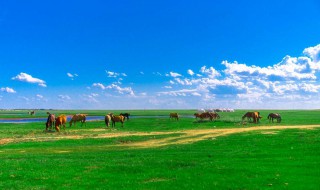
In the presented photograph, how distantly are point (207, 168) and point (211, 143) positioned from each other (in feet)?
45.0

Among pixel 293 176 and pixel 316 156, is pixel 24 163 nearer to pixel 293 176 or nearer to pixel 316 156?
pixel 293 176

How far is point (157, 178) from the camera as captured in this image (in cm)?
1717

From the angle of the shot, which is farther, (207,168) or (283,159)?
(283,159)

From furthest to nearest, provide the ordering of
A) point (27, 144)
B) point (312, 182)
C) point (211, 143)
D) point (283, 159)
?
1. point (27, 144)
2. point (211, 143)
3. point (283, 159)
4. point (312, 182)

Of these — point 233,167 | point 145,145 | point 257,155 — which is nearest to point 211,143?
point 145,145

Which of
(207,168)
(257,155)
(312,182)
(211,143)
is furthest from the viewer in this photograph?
(211,143)

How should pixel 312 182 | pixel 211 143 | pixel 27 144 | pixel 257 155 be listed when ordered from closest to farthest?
pixel 312 182, pixel 257 155, pixel 211 143, pixel 27 144

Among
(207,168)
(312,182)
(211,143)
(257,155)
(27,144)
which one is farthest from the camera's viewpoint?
(27,144)

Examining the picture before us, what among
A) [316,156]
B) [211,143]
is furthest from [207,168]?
[211,143]

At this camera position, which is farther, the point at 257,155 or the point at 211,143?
the point at 211,143

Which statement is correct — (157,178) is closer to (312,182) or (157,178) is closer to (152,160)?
(152,160)

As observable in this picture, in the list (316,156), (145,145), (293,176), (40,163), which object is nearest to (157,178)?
(293,176)

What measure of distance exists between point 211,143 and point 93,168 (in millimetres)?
15427

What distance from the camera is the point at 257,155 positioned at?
944 inches
